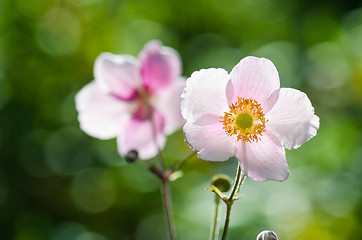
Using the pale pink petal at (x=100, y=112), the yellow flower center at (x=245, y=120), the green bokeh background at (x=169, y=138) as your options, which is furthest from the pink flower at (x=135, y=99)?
the green bokeh background at (x=169, y=138)

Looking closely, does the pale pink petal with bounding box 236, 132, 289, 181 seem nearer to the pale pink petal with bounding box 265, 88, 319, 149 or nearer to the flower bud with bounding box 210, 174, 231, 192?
the pale pink petal with bounding box 265, 88, 319, 149

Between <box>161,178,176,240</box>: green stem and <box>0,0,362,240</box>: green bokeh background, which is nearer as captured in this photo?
<box>161,178,176,240</box>: green stem

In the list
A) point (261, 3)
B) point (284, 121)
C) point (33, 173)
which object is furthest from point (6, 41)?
point (284, 121)

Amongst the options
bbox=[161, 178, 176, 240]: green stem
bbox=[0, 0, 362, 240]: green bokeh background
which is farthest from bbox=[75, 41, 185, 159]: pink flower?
bbox=[0, 0, 362, 240]: green bokeh background

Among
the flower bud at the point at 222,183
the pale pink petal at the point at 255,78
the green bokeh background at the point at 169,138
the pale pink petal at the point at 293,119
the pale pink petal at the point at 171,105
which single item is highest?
the pale pink petal at the point at 255,78

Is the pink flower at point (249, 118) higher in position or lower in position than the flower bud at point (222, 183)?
higher

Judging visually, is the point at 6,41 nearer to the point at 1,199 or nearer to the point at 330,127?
the point at 1,199

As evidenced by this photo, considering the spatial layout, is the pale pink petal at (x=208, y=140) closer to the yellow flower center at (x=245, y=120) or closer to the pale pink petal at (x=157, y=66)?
the yellow flower center at (x=245, y=120)
